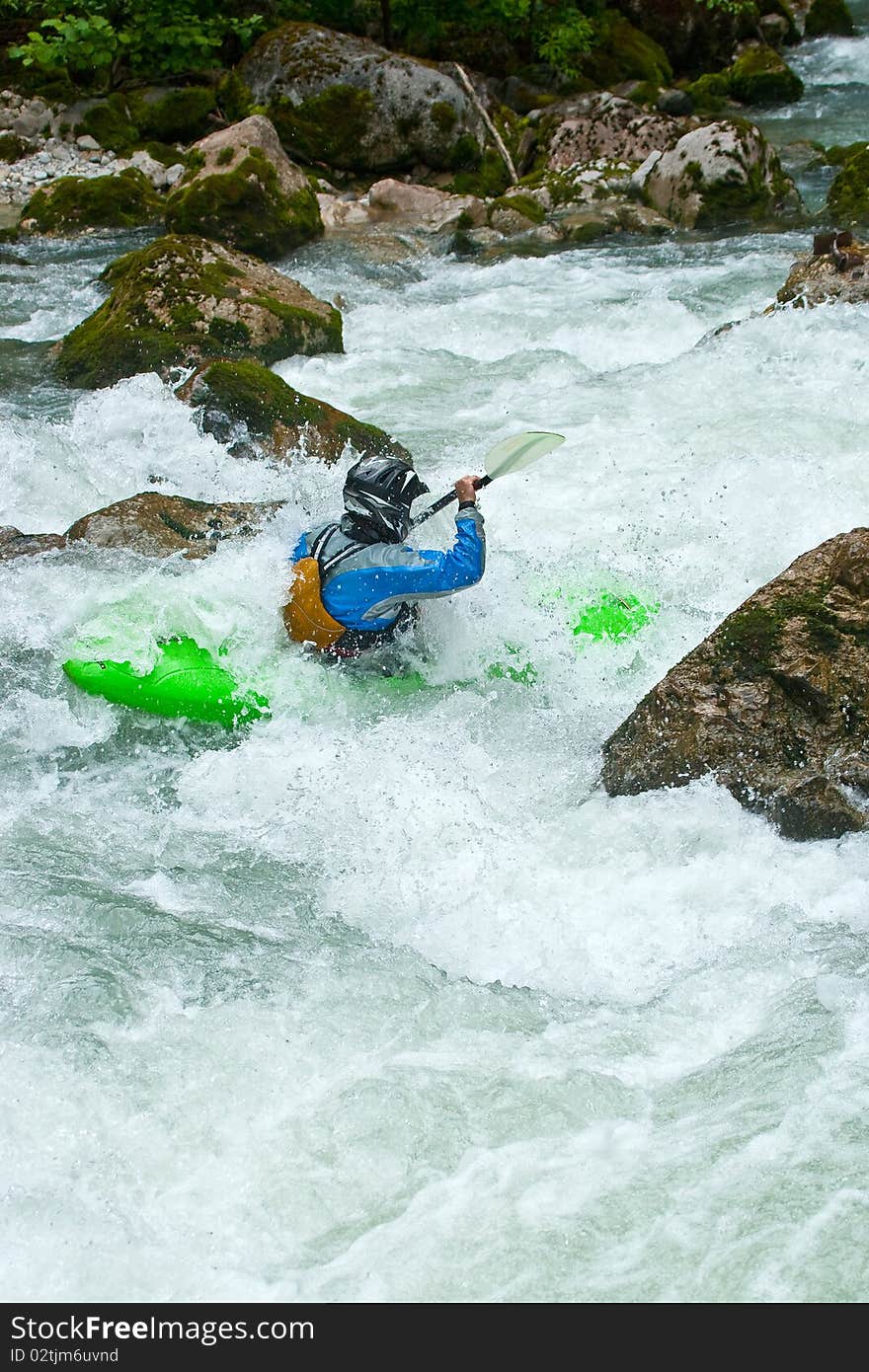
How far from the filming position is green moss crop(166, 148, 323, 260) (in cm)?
1127

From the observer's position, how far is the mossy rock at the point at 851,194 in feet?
37.7

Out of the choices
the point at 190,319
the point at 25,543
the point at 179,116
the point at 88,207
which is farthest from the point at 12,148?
the point at 25,543

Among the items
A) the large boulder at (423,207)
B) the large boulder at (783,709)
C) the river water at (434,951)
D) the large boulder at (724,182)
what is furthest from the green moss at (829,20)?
the large boulder at (783,709)

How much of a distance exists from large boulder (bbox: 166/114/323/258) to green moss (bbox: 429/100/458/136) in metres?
2.76

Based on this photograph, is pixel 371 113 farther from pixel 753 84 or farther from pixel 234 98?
pixel 753 84

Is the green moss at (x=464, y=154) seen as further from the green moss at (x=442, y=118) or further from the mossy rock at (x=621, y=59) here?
the mossy rock at (x=621, y=59)

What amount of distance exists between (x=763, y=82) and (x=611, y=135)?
4.07 metres

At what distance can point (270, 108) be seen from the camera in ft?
47.6

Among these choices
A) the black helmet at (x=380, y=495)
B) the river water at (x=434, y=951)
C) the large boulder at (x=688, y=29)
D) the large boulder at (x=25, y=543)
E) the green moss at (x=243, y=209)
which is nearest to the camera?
the river water at (x=434, y=951)

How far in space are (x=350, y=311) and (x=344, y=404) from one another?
2.04 m

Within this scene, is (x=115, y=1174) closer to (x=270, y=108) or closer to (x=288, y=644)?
(x=288, y=644)

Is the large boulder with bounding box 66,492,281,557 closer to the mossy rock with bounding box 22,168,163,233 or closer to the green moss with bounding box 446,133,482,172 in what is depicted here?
the mossy rock with bounding box 22,168,163,233

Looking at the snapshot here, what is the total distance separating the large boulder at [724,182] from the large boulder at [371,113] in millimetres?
2709

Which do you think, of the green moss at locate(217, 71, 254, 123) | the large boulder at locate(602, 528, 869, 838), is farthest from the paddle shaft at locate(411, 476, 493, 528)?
the green moss at locate(217, 71, 254, 123)
